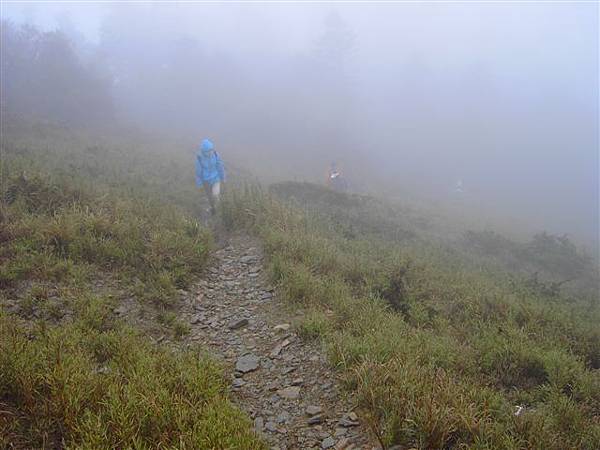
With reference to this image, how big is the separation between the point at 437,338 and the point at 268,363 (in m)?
2.17

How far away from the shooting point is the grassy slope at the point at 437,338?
136 inches

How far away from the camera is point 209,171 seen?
438 inches

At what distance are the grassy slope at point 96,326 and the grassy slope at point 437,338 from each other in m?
1.35

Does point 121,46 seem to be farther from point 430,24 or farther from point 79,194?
point 430,24

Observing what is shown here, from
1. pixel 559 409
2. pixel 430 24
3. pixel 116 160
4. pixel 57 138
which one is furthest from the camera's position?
pixel 430 24

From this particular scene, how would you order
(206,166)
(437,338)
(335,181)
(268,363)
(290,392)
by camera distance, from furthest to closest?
(335,181) < (206,166) < (437,338) < (268,363) < (290,392)

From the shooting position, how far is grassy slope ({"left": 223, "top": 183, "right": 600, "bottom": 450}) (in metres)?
3.46

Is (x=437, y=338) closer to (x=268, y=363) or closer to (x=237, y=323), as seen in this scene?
(x=268, y=363)

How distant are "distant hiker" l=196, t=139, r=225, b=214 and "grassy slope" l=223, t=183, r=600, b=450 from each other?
102 cm

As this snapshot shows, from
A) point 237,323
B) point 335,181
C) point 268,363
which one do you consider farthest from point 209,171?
point 335,181

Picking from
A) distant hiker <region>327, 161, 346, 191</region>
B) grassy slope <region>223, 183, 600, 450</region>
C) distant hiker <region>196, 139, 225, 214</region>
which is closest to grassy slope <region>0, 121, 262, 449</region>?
distant hiker <region>196, 139, 225, 214</region>

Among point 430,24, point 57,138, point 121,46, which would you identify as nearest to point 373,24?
point 430,24

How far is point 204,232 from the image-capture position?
8250 millimetres

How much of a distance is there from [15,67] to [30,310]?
26.4 m
